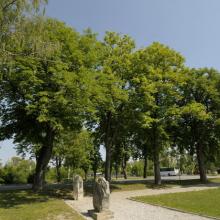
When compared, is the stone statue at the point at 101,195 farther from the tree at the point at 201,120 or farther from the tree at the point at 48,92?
the tree at the point at 201,120

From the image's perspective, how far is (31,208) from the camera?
16375mm

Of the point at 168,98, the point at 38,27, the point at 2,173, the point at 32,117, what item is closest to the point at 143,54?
the point at 168,98

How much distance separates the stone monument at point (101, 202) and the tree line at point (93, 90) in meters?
6.17

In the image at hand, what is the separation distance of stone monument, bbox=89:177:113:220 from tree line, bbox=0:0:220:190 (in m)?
6.17

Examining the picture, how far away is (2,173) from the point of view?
4816cm

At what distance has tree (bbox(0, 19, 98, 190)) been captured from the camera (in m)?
18.9

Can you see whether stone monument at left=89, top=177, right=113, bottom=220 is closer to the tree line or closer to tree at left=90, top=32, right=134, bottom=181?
the tree line

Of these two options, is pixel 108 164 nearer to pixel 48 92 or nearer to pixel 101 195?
pixel 48 92

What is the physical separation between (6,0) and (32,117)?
38.5 feet

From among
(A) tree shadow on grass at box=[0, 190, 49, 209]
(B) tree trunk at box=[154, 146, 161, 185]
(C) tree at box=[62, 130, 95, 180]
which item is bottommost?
(A) tree shadow on grass at box=[0, 190, 49, 209]

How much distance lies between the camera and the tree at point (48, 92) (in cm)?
1886

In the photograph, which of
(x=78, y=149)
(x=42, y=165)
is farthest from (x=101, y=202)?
(x=78, y=149)

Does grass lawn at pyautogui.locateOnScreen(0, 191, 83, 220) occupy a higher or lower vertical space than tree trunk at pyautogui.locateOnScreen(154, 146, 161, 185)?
lower

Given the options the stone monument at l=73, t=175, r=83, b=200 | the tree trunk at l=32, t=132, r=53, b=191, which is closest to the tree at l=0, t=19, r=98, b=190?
the tree trunk at l=32, t=132, r=53, b=191
